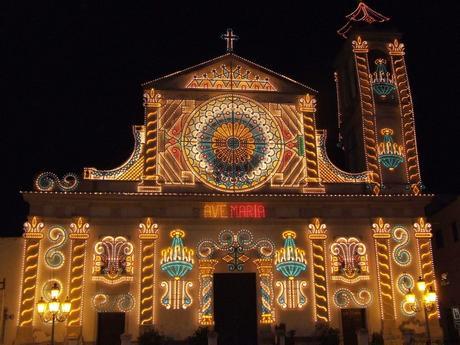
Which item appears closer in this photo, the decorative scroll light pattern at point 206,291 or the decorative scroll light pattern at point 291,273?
the decorative scroll light pattern at point 206,291

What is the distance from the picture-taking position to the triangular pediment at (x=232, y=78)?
98.2ft

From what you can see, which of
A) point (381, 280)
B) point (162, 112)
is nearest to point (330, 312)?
point (381, 280)

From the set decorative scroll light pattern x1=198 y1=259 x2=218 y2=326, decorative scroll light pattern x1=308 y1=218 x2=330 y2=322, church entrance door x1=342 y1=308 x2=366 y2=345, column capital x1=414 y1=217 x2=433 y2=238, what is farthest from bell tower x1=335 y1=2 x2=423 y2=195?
decorative scroll light pattern x1=198 y1=259 x2=218 y2=326

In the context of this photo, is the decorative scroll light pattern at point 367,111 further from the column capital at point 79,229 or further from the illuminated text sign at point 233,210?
the column capital at point 79,229

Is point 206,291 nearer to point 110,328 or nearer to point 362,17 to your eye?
point 110,328

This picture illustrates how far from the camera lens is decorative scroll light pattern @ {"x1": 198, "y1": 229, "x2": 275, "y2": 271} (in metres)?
27.5

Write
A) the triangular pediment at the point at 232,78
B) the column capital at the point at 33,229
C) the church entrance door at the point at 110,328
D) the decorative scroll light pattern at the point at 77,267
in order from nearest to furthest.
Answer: the decorative scroll light pattern at the point at 77,267
the church entrance door at the point at 110,328
the column capital at the point at 33,229
the triangular pediment at the point at 232,78

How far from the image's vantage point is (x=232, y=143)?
2942 cm

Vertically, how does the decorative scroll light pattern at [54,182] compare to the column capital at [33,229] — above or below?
above

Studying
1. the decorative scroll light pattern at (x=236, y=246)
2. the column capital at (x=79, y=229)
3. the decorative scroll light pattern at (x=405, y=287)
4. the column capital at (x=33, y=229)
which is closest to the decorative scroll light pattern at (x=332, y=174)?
the decorative scroll light pattern at (x=236, y=246)

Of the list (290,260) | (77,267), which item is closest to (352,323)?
(290,260)

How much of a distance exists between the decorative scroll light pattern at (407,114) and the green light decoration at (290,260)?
22.0 ft

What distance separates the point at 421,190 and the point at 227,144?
1010 cm
